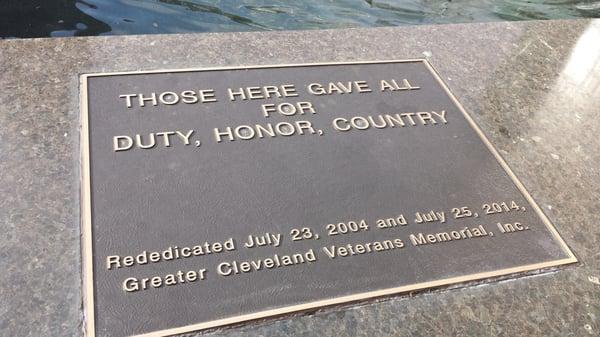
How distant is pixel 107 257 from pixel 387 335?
1086 mm

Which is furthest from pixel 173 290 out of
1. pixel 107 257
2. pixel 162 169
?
pixel 162 169

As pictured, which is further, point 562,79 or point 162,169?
point 562,79

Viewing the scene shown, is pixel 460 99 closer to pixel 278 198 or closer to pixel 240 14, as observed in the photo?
pixel 278 198

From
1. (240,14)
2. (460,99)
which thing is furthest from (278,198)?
(240,14)

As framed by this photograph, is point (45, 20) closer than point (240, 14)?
Yes

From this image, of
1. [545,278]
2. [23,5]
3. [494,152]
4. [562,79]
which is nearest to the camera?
[545,278]

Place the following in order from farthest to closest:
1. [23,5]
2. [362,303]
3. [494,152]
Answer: [23,5] < [494,152] < [362,303]

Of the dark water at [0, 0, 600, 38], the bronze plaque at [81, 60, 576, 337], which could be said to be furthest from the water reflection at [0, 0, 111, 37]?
the bronze plaque at [81, 60, 576, 337]

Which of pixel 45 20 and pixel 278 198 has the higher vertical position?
pixel 278 198

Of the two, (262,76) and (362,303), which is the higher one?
(262,76)

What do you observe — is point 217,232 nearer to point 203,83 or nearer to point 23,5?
point 203,83

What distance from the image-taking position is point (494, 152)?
282cm

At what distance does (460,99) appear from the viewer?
313cm

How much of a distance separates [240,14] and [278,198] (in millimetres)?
2861
